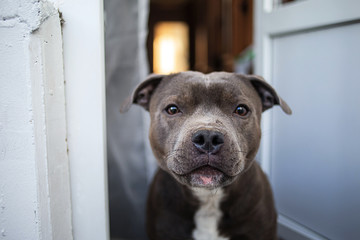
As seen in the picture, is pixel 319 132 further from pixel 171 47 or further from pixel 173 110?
pixel 171 47

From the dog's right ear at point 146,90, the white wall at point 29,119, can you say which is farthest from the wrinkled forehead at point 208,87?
the white wall at point 29,119

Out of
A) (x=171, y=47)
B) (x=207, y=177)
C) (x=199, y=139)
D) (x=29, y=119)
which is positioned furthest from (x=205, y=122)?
(x=171, y=47)

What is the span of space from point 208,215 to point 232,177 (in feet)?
1.73

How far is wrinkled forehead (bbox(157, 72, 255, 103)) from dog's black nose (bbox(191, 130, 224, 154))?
437 millimetres

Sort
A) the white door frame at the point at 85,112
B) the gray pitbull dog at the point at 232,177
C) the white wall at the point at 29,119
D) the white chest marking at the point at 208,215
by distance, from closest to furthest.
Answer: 1. the white wall at the point at 29,119
2. the white door frame at the point at 85,112
3. the gray pitbull dog at the point at 232,177
4. the white chest marking at the point at 208,215

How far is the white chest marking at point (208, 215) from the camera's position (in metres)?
2.34

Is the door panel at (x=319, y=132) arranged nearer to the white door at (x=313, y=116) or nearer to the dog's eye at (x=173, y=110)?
the white door at (x=313, y=116)

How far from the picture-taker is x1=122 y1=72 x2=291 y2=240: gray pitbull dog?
2.16 meters

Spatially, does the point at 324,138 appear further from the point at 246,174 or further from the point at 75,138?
the point at 75,138

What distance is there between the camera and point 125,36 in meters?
3.26

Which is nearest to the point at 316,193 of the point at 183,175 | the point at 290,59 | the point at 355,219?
the point at 355,219

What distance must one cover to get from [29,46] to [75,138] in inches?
23.0

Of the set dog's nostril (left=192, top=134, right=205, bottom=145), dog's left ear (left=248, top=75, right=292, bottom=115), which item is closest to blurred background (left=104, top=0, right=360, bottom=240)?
dog's left ear (left=248, top=75, right=292, bottom=115)

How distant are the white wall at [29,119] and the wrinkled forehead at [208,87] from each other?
0.80m
